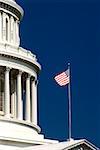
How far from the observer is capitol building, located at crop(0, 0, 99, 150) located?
10538 cm

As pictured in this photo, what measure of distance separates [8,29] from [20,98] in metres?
8.73

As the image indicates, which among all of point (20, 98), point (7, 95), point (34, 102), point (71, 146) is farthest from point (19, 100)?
point (71, 146)

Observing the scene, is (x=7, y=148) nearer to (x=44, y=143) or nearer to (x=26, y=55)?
(x=44, y=143)

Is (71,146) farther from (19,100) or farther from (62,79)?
(19,100)

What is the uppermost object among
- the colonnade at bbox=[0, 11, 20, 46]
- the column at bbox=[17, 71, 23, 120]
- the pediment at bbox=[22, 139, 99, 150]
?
the colonnade at bbox=[0, 11, 20, 46]

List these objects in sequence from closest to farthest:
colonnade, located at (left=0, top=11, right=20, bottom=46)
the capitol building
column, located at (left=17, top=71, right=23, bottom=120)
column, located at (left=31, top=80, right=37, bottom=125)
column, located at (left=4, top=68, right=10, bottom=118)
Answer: the capitol building, column, located at (left=4, top=68, right=10, bottom=118), column, located at (left=17, top=71, right=23, bottom=120), column, located at (left=31, top=80, right=37, bottom=125), colonnade, located at (left=0, top=11, right=20, bottom=46)

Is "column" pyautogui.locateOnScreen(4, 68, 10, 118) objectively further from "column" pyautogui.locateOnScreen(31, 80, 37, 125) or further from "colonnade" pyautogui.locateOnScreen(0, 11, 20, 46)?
"colonnade" pyautogui.locateOnScreen(0, 11, 20, 46)

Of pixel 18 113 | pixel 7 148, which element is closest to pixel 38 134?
pixel 18 113

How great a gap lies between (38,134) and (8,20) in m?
12.9

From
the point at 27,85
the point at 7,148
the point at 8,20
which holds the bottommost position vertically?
the point at 7,148

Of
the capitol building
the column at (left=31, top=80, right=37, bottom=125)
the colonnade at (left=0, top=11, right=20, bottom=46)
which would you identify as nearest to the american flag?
the capitol building

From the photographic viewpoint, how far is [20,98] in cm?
11006

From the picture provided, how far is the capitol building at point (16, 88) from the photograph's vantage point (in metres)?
105

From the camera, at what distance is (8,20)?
114688 millimetres
